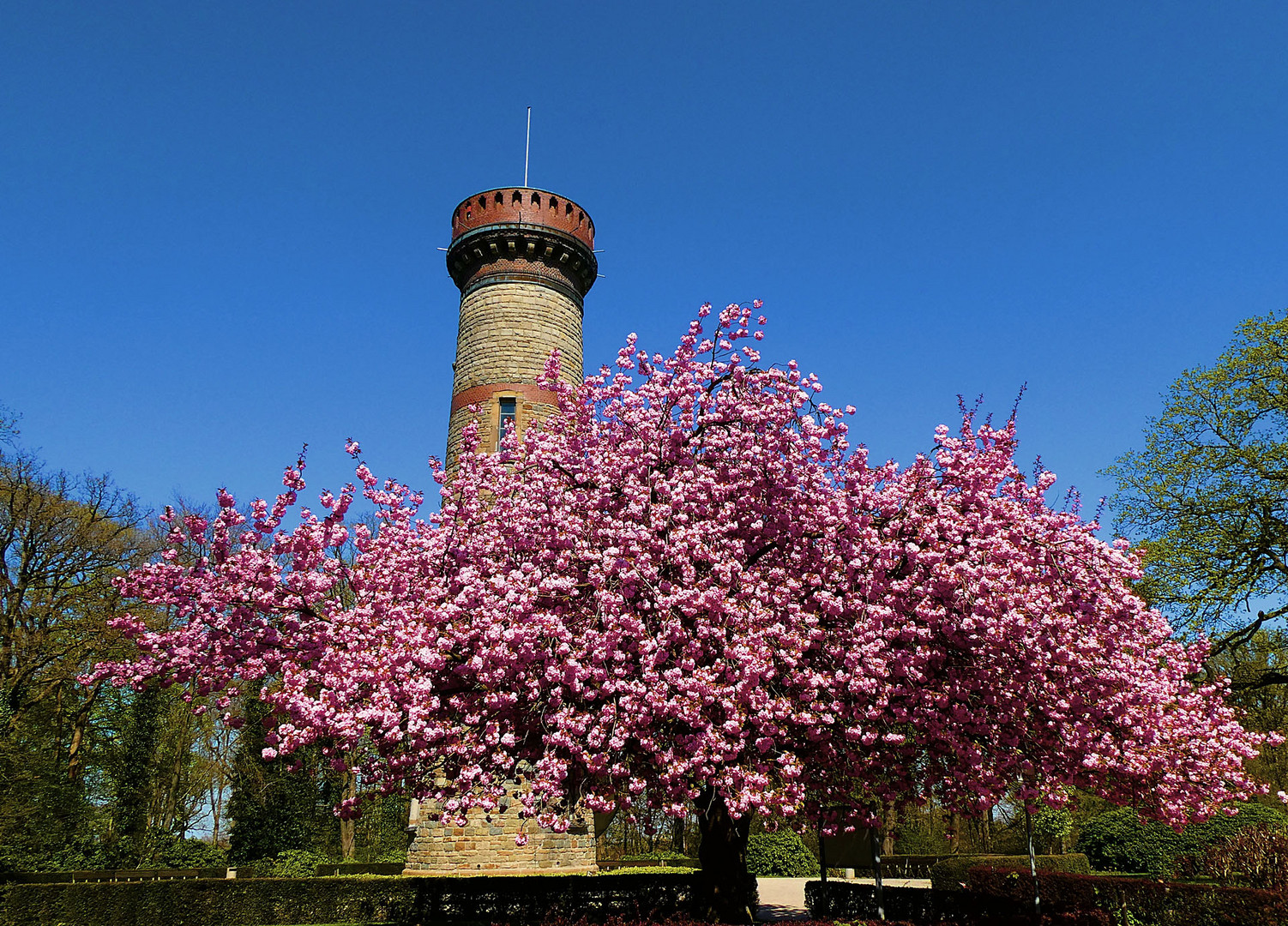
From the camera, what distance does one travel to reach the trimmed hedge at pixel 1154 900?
46.6 feet

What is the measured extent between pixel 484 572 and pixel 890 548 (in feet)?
20.4

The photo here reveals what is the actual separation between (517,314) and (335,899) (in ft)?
57.9

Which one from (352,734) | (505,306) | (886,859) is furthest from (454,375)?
(886,859)

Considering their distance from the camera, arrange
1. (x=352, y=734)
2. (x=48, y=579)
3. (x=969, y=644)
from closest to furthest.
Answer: (x=352, y=734), (x=969, y=644), (x=48, y=579)

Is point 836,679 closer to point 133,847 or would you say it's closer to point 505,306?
point 505,306

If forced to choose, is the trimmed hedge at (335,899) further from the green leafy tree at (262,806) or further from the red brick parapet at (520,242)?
the red brick parapet at (520,242)

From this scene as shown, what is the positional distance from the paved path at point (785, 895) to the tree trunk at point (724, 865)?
4546 mm

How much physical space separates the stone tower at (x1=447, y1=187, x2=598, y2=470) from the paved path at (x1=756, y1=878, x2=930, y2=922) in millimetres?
15041

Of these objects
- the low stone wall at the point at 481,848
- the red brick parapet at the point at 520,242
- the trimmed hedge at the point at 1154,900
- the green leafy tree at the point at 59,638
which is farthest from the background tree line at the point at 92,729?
the trimmed hedge at the point at 1154,900

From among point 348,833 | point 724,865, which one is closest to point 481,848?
point 724,865

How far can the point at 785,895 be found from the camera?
94.8 ft

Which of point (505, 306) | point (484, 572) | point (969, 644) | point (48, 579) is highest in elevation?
point (505, 306)

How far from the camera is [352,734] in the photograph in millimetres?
11570

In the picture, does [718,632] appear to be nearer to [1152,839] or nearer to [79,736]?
[1152,839]
